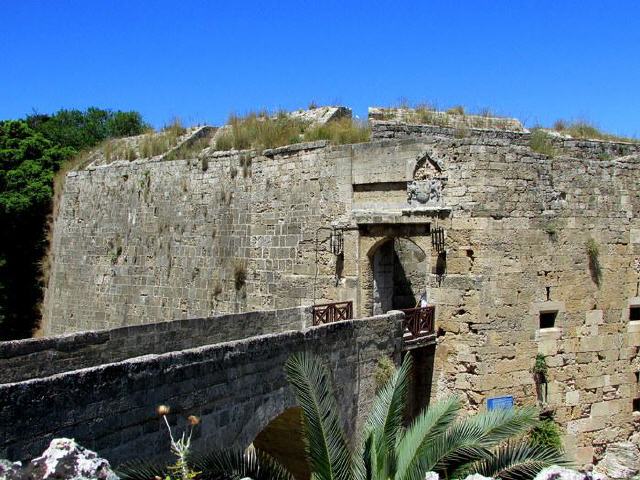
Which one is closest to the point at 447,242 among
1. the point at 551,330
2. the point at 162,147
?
the point at 551,330

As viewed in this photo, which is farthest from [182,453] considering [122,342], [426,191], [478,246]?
[426,191]

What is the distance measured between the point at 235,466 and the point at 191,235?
11.3 m

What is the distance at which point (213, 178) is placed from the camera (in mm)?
16953

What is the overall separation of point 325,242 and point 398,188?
1.86m

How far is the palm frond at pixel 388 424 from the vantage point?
7.30 meters

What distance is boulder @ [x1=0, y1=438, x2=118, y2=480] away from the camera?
13.3ft

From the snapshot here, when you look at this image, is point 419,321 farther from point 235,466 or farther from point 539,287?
point 235,466

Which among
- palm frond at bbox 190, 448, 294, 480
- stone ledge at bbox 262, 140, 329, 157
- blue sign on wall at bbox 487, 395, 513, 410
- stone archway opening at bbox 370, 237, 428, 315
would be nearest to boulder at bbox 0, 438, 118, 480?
palm frond at bbox 190, 448, 294, 480

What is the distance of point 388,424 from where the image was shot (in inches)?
312

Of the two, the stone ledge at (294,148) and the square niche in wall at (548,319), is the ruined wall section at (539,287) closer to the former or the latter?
the square niche in wall at (548,319)

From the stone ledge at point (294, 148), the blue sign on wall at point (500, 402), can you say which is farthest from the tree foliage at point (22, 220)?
the blue sign on wall at point (500, 402)

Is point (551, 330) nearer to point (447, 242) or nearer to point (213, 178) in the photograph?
point (447, 242)

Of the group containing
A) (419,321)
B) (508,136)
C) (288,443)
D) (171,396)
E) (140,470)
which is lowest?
(288,443)

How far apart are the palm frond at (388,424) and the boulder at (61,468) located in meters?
3.61
